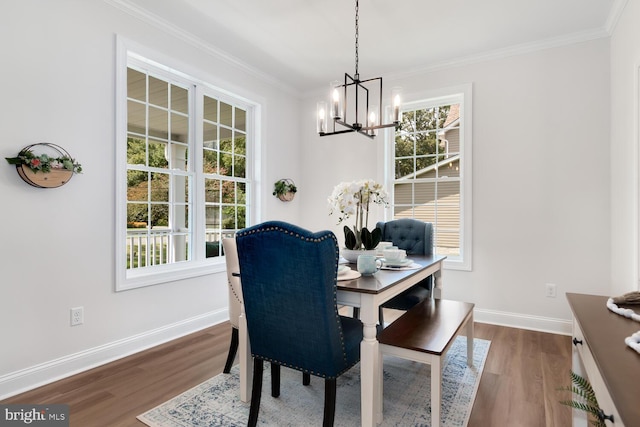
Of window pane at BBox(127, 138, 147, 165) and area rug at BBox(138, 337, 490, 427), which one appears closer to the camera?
area rug at BBox(138, 337, 490, 427)

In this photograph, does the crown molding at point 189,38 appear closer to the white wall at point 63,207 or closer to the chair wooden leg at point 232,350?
the white wall at point 63,207

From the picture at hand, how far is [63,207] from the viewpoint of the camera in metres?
2.54

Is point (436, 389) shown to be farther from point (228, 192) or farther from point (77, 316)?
point (228, 192)

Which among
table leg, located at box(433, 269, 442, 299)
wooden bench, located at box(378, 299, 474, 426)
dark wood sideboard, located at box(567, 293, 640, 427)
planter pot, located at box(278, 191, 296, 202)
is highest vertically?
planter pot, located at box(278, 191, 296, 202)

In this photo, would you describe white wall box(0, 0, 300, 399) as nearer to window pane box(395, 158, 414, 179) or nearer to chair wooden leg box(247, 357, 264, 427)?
chair wooden leg box(247, 357, 264, 427)

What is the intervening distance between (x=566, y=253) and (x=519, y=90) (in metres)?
1.68

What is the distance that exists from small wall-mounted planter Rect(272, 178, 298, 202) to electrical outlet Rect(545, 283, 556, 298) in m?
3.03

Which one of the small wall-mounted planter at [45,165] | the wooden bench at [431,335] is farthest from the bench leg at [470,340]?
the small wall-mounted planter at [45,165]

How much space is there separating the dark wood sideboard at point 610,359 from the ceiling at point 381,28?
2.47 meters


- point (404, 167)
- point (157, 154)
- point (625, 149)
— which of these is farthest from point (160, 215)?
point (625, 149)

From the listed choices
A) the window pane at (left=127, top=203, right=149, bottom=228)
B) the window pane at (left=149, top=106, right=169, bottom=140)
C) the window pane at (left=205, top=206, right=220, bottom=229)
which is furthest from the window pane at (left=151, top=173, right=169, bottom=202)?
the window pane at (left=205, top=206, right=220, bottom=229)

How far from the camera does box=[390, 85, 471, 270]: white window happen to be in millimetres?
3943

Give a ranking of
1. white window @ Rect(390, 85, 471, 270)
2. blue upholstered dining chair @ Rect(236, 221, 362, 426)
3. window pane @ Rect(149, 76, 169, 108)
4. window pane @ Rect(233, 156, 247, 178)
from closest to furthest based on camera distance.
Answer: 1. blue upholstered dining chair @ Rect(236, 221, 362, 426)
2. window pane @ Rect(149, 76, 169, 108)
3. white window @ Rect(390, 85, 471, 270)
4. window pane @ Rect(233, 156, 247, 178)

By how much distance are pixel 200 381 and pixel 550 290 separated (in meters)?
3.27
